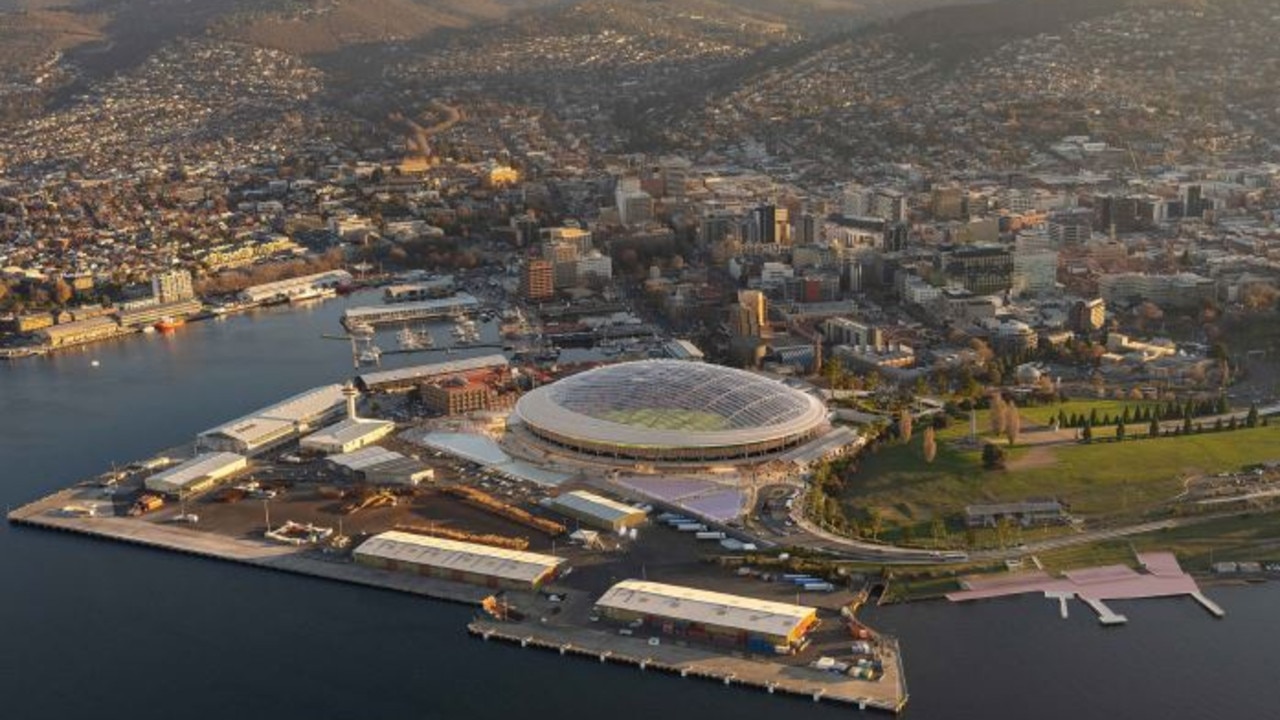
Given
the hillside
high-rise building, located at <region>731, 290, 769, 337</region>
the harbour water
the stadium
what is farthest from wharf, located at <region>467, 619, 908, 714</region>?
the hillside

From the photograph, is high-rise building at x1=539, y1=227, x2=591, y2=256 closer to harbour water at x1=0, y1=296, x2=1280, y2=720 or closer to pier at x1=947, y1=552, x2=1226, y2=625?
harbour water at x1=0, y1=296, x2=1280, y2=720

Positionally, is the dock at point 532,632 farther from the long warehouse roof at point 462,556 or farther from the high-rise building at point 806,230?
the high-rise building at point 806,230

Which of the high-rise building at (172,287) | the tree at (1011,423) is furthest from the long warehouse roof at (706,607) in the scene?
the high-rise building at (172,287)

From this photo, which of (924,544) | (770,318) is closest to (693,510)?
(924,544)

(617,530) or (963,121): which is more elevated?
(963,121)

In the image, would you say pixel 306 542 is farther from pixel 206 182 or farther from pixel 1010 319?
pixel 206 182

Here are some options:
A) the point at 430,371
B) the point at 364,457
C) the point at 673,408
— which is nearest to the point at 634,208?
the point at 430,371
